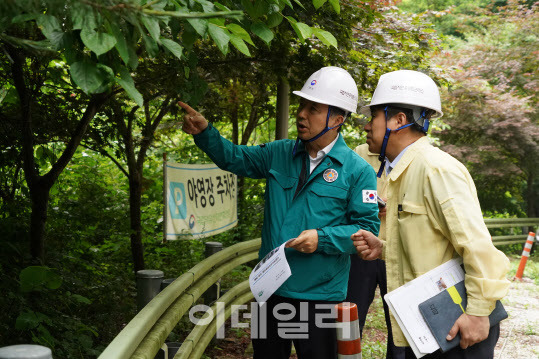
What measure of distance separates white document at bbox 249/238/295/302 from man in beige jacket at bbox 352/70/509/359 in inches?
15.8

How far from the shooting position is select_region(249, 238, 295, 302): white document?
3039mm

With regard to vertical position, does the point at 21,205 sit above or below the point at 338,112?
below

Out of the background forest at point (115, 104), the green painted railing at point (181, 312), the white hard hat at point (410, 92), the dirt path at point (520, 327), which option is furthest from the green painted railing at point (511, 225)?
the white hard hat at point (410, 92)

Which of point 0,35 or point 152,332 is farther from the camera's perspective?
point 152,332

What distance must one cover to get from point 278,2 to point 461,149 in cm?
1166

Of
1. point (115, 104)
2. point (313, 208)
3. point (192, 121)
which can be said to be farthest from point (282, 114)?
point (313, 208)

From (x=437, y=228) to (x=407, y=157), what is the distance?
391 millimetres

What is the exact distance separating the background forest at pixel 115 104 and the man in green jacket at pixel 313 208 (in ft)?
1.52

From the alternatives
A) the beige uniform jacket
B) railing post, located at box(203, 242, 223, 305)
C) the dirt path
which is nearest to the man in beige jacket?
the beige uniform jacket

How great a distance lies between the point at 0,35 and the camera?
1909 mm

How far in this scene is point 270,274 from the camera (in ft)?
10.2

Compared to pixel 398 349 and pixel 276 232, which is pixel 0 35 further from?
pixel 398 349

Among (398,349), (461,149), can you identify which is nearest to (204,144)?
(398,349)

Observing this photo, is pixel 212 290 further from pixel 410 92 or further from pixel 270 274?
pixel 410 92
